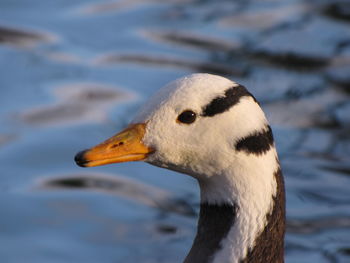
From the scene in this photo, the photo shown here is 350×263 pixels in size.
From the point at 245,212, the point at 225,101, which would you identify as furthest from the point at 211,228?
the point at 225,101

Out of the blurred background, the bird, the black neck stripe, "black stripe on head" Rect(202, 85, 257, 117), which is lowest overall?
the black neck stripe

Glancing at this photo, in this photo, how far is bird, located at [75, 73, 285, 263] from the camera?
17.7 feet

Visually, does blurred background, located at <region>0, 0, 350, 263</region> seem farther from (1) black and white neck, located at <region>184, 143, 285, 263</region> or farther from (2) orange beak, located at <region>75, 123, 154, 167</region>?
(2) orange beak, located at <region>75, 123, 154, 167</region>

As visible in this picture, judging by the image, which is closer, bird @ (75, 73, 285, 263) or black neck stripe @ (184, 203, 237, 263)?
→ bird @ (75, 73, 285, 263)

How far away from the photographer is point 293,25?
12055mm

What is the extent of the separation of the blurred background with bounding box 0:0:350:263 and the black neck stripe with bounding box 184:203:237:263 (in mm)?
2387

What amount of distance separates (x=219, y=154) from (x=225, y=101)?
0.25 meters

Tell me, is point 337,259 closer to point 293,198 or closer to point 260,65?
point 293,198

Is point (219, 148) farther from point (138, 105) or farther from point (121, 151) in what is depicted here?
point (138, 105)

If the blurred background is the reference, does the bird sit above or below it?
below

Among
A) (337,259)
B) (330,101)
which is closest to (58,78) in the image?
(330,101)

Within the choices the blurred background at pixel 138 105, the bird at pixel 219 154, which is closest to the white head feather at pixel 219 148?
the bird at pixel 219 154

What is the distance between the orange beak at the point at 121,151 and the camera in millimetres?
5496

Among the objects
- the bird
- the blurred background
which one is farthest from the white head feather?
the blurred background
